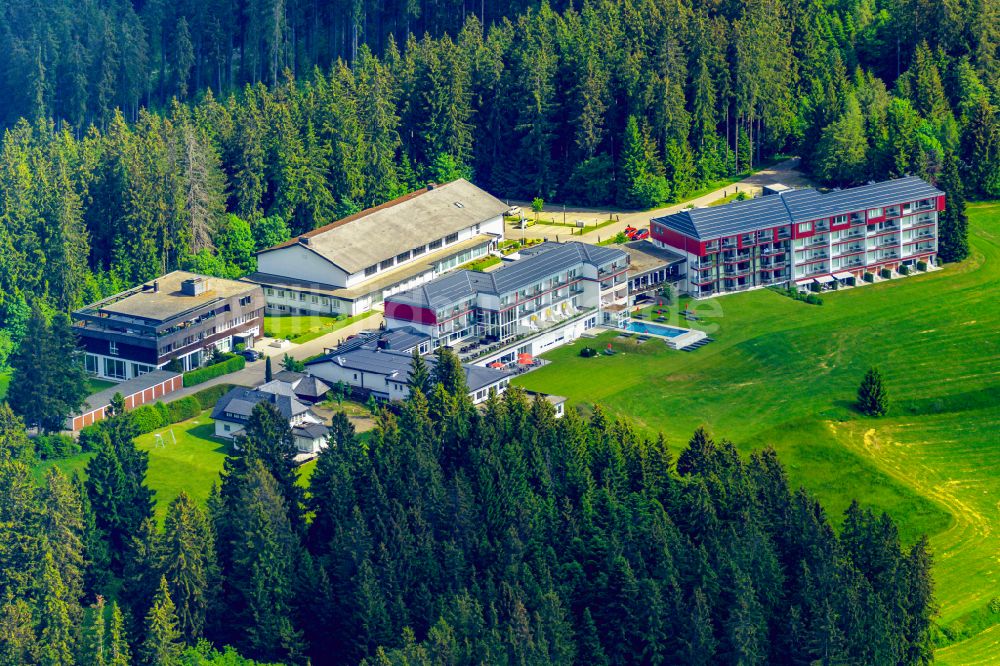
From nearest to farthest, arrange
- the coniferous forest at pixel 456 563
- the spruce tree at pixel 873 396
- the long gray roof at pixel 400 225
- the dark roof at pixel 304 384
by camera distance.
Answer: the coniferous forest at pixel 456 563 < the dark roof at pixel 304 384 < the spruce tree at pixel 873 396 < the long gray roof at pixel 400 225

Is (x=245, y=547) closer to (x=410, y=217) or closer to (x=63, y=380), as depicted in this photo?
(x=63, y=380)

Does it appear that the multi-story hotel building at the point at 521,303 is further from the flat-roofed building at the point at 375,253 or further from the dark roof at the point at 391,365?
the flat-roofed building at the point at 375,253

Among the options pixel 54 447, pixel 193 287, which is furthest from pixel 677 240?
pixel 54 447

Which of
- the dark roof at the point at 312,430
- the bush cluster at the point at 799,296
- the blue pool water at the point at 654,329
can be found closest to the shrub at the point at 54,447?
the dark roof at the point at 312,430

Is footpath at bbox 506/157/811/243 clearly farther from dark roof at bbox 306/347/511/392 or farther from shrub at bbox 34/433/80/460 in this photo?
shrub at bbox 34/433/80/460

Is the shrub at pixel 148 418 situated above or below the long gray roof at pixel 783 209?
below
